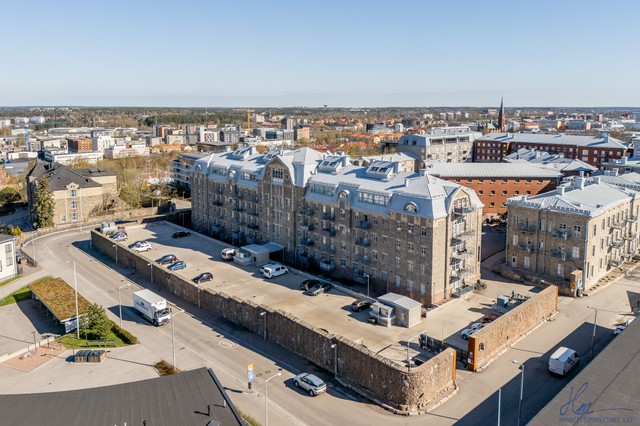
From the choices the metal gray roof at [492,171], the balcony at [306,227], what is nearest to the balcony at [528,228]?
the balcony at [306,227]

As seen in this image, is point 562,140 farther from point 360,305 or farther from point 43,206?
point 43,206

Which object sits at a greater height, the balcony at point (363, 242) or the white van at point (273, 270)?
the balcony at point (363, 242)

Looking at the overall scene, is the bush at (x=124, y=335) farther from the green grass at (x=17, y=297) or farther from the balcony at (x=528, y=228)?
the balcony at (x=528, y=228)

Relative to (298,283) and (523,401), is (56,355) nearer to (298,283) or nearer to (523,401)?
(298,283)

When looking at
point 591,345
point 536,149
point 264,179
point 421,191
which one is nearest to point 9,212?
point 264,179

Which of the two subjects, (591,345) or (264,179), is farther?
(264,179)

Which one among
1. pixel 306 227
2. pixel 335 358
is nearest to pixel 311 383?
pixel 335 358

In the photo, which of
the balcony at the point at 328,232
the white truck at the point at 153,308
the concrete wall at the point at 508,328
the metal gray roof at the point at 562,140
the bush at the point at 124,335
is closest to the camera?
the concrete wall at the point at 508,328
